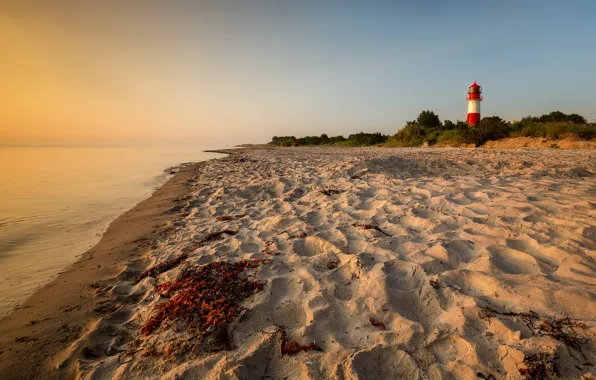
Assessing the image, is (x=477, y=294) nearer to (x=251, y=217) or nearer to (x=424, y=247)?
(x=424, y=247)

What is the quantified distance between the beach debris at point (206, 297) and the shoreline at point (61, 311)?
61 cm

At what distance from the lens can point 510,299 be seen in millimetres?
2062

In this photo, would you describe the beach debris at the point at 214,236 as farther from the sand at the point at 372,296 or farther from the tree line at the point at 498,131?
the tree line at the point at 498,131

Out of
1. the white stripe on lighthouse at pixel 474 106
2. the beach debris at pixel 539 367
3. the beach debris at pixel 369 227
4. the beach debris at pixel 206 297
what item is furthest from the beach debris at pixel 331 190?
the white stripe on lighthouse at pixel 474 106

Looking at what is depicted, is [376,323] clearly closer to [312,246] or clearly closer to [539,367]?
[539,367]

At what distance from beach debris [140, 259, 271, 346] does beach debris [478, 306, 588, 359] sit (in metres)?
1.74

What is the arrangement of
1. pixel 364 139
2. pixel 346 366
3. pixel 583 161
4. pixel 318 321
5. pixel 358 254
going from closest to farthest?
pixel 346 366 → pixel 318 321 → pixel 358 254 → pixel 583 161 → pixel 364 139

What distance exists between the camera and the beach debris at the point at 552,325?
1648 millimetres

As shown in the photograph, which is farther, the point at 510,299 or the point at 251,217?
the point at 251,217

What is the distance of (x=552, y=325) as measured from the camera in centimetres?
177

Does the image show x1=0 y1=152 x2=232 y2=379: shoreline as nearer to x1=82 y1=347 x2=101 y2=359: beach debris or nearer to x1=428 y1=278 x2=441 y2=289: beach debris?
x1=82 y1=347 x2=101 y2=359: beach debris

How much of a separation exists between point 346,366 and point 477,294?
1210 mm

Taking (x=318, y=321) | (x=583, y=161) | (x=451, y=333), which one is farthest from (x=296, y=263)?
(x=583, y=161)

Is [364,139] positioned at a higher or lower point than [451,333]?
higher
